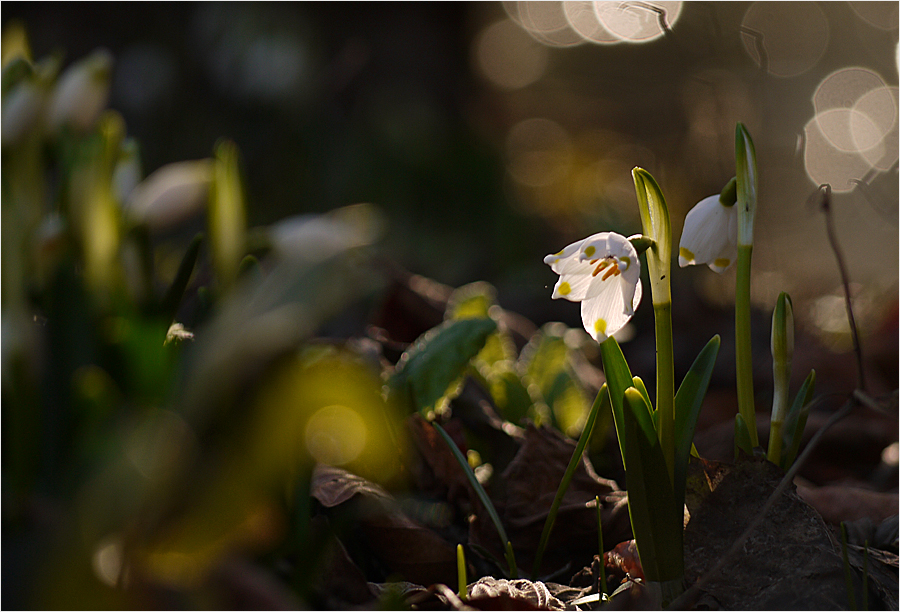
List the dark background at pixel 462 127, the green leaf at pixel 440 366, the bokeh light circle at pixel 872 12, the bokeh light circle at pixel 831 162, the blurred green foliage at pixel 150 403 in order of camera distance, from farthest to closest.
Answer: the bokeh light circle at pixel 872 12, the dark background at pixel 462 127, the bokeh light circle at pixel 831 162, the green leaf at pixel 440 366, the blurred green foliage at pixel 150 403

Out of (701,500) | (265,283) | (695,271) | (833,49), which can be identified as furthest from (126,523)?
(833,49)

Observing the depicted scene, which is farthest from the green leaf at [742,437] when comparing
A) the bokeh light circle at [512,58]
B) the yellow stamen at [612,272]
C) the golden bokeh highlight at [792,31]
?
the bokeh light circle at [512,58]

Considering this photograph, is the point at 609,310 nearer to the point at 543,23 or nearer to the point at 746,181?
the point at 746,181

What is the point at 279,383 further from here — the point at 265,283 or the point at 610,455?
the point at 610,455

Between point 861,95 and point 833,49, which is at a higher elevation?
point 833,49

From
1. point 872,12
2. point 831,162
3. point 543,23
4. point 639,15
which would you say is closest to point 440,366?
point 639,15

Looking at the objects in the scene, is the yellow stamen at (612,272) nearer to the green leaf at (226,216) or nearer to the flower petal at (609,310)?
the flower petal at (609,310)

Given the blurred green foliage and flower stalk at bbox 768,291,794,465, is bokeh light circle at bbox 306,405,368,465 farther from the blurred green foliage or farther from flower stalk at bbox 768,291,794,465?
flower stalk at bbox 768,291,794,465
